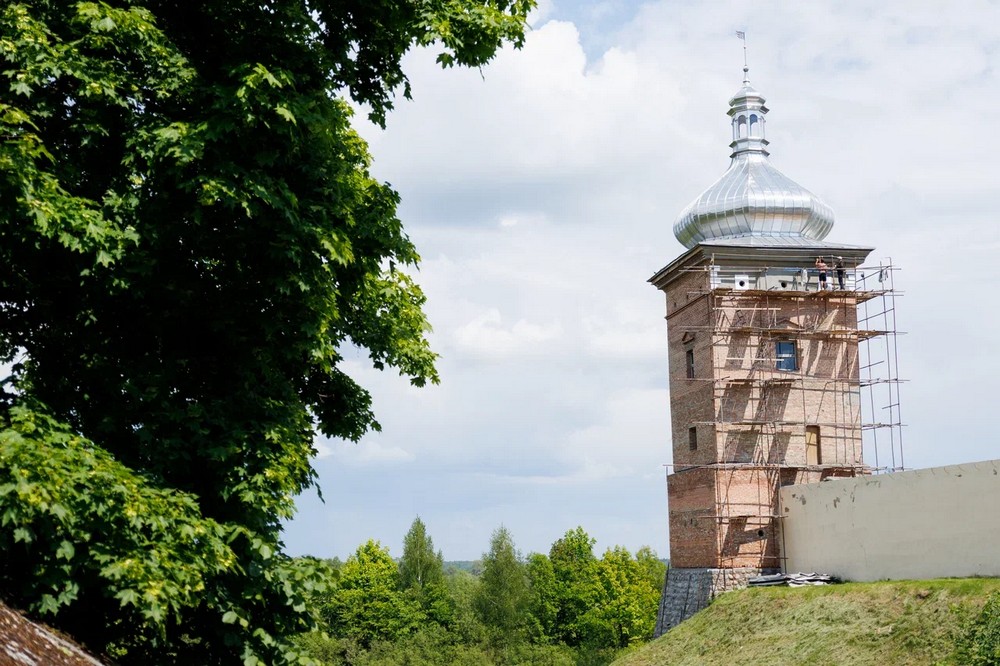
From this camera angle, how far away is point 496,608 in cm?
5612

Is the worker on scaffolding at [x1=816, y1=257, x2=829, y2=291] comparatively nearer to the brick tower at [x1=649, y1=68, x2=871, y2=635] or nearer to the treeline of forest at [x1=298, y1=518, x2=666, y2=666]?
the brick tower at [x1=649, y1=68, x2=871, y2=635]

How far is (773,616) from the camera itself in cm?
2677

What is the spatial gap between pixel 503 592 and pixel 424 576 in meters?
5.42

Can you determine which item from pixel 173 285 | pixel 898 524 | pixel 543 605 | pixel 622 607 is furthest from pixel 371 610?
pixel 173 285

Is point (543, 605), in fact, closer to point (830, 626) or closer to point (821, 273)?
point (821, 273)

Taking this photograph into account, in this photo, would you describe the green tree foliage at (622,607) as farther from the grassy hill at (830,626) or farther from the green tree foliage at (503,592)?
the grassy hill at (830,626)

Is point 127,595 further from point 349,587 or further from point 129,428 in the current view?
point 349,587

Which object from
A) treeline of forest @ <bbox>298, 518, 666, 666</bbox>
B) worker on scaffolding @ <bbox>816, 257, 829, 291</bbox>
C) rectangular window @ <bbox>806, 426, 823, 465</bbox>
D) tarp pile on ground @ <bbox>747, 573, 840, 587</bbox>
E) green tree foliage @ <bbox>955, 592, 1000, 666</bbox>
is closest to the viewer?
green tree foliage @ <bbox>955, 592, 1000, 666</bbox>

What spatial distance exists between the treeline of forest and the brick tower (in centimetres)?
2022

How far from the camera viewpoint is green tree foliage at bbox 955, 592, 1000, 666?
60.0 feet

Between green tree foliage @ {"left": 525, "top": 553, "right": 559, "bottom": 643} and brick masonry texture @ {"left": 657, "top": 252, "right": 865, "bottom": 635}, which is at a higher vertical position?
brick masonry texture @ {"left": 657, "top": 252, "right": 865, "bottom": 635}

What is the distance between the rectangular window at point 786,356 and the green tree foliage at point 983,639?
13.9 metres

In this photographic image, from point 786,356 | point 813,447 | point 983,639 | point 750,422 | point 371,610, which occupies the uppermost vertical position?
point 786,356

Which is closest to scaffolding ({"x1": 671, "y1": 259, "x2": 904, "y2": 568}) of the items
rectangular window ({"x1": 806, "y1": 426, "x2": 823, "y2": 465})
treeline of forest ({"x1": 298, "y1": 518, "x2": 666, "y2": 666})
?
rectangular window ({"x1": 806, "y1": 426, "x2": 823, "y2": 465})
